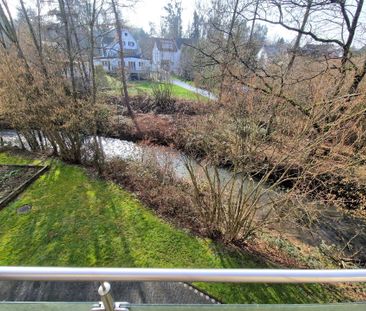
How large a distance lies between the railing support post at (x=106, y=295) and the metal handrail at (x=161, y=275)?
109 millimetres

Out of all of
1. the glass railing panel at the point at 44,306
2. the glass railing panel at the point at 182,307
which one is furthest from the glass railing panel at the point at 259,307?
the glass railing panel at the point at 44,306

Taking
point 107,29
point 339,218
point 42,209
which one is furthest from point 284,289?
point 107,29

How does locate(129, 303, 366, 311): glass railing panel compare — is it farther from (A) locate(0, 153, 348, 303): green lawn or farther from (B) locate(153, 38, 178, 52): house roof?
(B) locate(153, 38, 178, 52): house roof

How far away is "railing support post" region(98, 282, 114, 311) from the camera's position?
1.21 metres

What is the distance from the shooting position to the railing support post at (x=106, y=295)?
1.21 metres

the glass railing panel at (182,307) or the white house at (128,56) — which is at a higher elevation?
the glass railing panel at (182,307)

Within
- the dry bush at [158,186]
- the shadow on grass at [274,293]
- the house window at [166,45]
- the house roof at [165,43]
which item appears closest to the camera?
the shadow on grass at [274,293]

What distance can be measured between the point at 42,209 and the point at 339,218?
25.7 ft

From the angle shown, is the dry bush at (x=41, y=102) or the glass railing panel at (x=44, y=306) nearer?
the glass railing panel at (x=44, y=306)

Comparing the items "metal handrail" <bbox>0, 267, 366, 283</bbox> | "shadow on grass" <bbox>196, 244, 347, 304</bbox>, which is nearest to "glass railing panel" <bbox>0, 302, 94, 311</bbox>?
"metal handrail" <bbox>0, 267, 366, 283</bbox>

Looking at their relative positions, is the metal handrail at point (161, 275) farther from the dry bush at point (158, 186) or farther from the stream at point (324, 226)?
the dry bush at point (158, 186)

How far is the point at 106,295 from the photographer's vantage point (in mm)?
1260

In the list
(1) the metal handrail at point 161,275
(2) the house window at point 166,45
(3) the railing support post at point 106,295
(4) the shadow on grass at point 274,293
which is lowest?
(4) the shadow on grass at point 274,293

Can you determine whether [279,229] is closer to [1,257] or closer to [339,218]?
[339,218]
